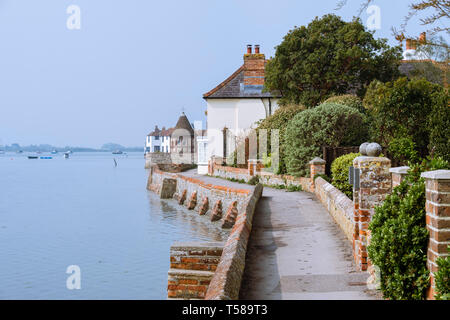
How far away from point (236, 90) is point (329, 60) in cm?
1034

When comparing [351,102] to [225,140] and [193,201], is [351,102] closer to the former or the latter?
[193,201]

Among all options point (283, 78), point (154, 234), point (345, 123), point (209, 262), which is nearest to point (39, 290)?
point (154, 234)

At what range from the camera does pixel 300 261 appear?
27.3 feet

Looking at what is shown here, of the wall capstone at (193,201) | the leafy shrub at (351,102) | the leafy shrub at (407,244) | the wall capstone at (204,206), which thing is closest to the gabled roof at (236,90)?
the wall capstone at (193,201)

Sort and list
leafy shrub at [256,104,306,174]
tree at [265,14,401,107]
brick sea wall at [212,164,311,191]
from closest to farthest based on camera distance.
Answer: brick sea wall at [212,164,311,191], leafy shrub at [256,104,306,174], tree at [265,14,401,107]

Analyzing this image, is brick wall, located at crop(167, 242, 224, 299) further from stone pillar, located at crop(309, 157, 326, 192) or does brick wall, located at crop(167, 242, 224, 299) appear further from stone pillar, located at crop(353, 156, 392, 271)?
stone pillar, located at crop(309, 157, 326, 192)

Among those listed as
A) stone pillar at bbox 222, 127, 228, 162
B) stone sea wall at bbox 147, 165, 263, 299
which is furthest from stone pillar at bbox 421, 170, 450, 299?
stone pillar at bbox 222, 127, 228, 162

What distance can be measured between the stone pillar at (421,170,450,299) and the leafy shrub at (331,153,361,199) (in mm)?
11557

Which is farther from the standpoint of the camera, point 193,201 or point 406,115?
point 193,201

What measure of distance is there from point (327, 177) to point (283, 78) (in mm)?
16050

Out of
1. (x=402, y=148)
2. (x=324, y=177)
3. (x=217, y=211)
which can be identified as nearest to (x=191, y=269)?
(x=324, y=177)

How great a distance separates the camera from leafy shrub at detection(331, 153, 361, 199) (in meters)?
16.9

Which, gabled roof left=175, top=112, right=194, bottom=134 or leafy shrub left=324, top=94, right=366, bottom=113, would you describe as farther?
gabled roof left=175, top=112, right=194, bottom=134
